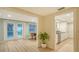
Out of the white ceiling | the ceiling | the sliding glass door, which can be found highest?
the ceiling

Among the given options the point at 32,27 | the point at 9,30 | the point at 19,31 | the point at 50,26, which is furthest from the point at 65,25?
the point at 9,30

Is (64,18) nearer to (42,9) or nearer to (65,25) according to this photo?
(65,25)

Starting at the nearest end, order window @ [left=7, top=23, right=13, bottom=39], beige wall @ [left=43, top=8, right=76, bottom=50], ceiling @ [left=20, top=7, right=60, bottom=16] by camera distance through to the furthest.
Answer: ceiling @ [left=20, top=7, right=60, bottom=16], beige wall @ [left=43, top=8, right=76, bottom=50], window @ [left=7, top=23, right=13, bottom=39]

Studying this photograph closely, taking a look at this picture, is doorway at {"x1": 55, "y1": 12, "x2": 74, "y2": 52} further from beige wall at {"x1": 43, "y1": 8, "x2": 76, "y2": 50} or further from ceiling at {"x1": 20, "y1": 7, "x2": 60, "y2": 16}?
ceiling at {"x1": 20, "y1": 7, "x2": 60, "y2": 16}

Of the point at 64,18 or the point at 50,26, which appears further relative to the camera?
the point at 64,18

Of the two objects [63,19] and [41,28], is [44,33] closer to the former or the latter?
[41,28]

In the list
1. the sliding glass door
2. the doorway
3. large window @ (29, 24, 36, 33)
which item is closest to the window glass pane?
large window @ (29, 24, 36, 33)


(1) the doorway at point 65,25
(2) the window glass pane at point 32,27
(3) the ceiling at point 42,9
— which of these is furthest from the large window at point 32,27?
(1) the doorway at point 65,25

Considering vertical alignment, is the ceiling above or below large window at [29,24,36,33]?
above

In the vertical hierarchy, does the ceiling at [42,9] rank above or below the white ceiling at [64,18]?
above

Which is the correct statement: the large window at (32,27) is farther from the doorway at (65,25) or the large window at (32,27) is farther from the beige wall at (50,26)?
the doorway at (65,25)

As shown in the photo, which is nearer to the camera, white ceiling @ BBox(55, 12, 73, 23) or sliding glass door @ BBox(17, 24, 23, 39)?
white ceiling @ BBox(55, 12, 73, 23)

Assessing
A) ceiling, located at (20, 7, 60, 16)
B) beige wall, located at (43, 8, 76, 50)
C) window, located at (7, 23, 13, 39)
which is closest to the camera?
ceiling, located at (20, 7, 60, 16)

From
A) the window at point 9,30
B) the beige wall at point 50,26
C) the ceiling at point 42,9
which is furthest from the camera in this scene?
the window at point 9,30
